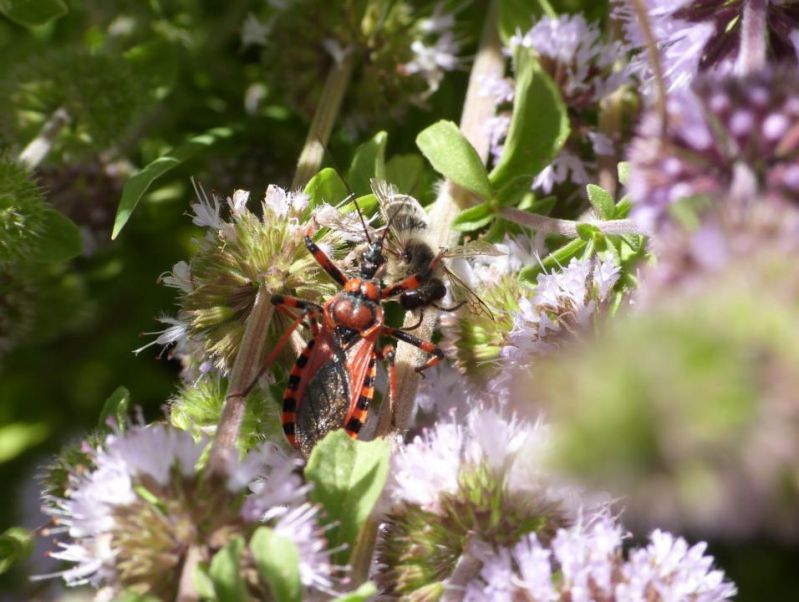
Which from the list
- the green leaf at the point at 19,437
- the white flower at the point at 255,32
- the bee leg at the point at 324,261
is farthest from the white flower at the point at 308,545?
the green leaf at the point at 19,437

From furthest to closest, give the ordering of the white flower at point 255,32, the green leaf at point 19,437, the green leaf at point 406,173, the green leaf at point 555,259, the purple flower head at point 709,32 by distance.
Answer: the green leaf at point 19,437, the white flower at point 255,32, the green leaf at point 406,173, the green leaf at point 555,259, the purple flower head at point 709,32

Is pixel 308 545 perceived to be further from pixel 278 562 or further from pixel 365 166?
pixel 365 166

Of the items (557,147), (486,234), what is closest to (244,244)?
(486,234)

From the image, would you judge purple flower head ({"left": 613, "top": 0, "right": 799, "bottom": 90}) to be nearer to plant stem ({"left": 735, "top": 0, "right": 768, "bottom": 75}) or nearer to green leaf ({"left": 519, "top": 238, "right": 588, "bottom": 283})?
plant stem ({"left": 735, "top": 0, "right": 768, "bottom": 75})

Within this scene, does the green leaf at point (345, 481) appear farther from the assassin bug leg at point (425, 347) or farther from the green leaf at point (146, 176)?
the green leaf at point (146, 176)

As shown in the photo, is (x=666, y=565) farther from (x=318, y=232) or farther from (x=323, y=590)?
(x=318, y=232)

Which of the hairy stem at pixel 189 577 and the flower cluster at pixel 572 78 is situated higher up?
the flower cluster at pixel 572 78

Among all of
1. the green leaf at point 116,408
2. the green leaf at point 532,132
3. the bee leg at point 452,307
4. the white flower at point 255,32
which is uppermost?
the white flower at point 255,32
